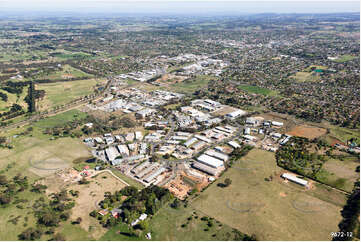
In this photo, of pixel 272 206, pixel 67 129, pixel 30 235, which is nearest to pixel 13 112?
pixel 67 129

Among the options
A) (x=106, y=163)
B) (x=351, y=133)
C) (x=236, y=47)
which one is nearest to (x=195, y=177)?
(x=106, y=163)

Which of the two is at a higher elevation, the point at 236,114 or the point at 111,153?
the point at 236,114

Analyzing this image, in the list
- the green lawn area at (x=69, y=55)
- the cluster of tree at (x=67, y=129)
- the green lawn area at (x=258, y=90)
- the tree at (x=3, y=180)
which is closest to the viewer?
the tree at (x=3, y=180)

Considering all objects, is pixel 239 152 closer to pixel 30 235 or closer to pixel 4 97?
pixel 30 235

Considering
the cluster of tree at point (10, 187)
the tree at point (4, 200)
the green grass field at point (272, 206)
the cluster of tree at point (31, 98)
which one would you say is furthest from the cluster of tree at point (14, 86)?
the green grass field at point (272, 206)

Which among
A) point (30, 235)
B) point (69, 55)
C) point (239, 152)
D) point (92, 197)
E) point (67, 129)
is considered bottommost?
point (30, 235)

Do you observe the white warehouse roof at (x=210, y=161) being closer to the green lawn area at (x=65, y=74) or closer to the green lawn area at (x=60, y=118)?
the green lawn area at (x=60, y=118)

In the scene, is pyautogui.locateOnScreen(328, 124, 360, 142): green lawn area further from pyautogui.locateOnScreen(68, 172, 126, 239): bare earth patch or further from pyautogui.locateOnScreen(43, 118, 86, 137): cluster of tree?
pyautogui.locateOnScreen(43, 118, 86, 137): cluster of tree
